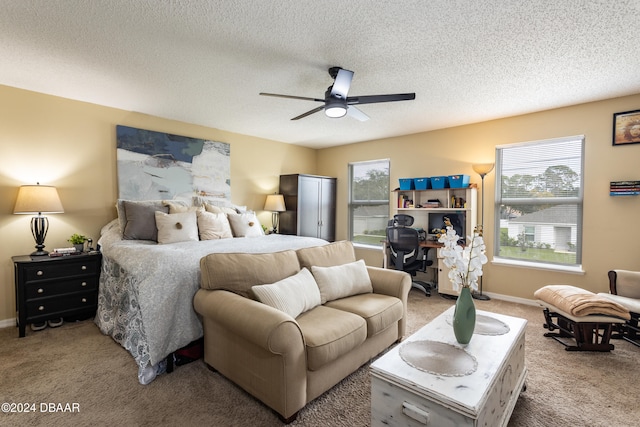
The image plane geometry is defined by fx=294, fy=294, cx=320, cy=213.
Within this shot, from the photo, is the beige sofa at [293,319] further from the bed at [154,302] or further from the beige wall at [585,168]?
the beige wall at [585,168]

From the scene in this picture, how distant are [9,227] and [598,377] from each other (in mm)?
5467

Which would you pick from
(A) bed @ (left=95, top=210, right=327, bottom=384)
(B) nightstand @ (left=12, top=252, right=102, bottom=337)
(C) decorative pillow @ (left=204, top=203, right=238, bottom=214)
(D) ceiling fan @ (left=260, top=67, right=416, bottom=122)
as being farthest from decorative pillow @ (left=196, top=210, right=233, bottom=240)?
(D) ceiling fan @ (left=260, top=67, right=416, bottom=122)

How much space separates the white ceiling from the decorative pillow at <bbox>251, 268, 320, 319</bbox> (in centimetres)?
181

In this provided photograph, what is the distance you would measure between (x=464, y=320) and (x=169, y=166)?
398 centimetres

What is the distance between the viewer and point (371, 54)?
2.41 m

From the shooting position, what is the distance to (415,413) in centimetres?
130

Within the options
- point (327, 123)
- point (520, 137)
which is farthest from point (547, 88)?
point (327, 123)

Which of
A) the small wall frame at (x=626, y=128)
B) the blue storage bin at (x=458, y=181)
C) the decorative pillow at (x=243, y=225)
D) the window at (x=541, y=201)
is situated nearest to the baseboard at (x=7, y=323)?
the decorative pillow at (x=243, y=225)

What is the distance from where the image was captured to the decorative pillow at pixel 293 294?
6.38 ft

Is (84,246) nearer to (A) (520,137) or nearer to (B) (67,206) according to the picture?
(B) (67,206)

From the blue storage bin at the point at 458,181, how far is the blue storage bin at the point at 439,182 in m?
0.08

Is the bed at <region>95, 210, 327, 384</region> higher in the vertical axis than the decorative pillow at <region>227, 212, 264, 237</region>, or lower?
lower

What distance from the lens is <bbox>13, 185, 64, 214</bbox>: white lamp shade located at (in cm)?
285

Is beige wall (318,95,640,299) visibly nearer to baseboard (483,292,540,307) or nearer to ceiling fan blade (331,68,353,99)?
baseboard (483,292,540,307)
